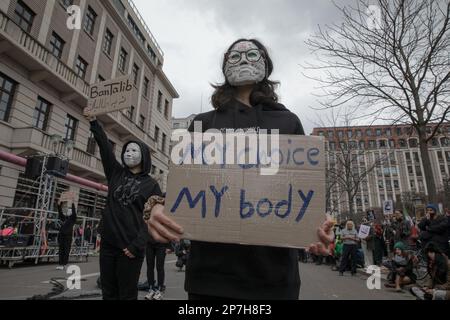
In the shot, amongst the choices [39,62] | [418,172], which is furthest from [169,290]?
[418,172]

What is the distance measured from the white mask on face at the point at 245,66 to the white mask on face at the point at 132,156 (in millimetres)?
1565

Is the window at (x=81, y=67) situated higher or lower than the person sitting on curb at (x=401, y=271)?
Answer: higher

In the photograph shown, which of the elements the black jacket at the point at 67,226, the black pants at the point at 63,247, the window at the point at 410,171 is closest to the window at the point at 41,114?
the black jacket at the point at 67,226

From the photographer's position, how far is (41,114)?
16.2m

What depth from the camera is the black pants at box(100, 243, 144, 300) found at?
8.84ft

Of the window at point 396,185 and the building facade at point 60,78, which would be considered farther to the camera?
the window at point 396,185

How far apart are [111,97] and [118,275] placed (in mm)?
2021

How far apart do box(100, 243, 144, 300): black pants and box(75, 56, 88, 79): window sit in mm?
18872

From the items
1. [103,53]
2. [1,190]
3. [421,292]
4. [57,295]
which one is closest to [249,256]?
[57,295]

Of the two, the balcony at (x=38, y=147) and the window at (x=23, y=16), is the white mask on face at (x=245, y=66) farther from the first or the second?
the window at (x=23, y=16)

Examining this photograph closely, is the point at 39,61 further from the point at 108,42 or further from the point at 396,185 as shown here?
the point at 396,185

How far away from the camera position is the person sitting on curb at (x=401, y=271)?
7.58 m

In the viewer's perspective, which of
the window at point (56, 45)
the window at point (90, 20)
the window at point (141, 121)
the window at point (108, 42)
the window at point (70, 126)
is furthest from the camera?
the window at point (141, 121)
